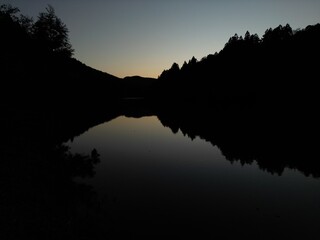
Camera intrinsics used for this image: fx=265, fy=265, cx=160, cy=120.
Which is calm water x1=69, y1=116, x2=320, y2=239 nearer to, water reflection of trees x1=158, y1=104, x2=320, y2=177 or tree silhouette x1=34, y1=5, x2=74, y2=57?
water reflection of trees x1=158, y1=104, x2=320, y2=177

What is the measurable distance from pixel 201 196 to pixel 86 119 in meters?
41.0

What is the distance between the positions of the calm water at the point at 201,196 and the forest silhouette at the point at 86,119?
1164 mm

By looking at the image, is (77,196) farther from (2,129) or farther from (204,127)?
(204,127)

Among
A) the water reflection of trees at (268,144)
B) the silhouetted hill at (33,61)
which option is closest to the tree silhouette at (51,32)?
the silhouetted hill at (33,61)

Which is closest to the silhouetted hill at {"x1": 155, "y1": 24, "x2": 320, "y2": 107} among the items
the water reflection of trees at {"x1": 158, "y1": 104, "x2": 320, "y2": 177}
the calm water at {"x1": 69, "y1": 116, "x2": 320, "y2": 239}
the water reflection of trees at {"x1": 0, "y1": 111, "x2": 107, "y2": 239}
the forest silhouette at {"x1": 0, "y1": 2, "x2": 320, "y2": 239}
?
the forest silhouette at {"x1": 0, "y1": 2, "x2": 320, "y2": 239}

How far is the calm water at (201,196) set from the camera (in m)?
10.2

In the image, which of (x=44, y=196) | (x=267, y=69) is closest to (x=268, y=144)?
(x=44, y=196)

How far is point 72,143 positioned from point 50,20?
54.6 metres

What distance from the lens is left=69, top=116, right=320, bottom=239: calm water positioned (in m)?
10.2

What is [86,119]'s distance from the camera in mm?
50969

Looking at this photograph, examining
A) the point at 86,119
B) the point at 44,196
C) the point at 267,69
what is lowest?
the point at 86,119

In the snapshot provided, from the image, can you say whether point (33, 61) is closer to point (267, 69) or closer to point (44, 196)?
point (44, 196)

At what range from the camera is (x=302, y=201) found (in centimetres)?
1290

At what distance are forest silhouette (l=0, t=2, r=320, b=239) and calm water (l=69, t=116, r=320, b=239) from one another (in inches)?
45.8
